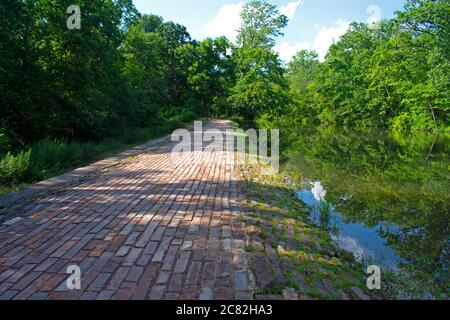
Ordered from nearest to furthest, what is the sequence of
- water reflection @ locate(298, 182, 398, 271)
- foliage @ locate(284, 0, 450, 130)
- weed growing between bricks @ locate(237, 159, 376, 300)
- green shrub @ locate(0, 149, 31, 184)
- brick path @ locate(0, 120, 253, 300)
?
brick path @ locate(0, 120, 253, 300)
weed growing between bricks @ locate(237, 159, 376, 300)
water reflection @ locate(298, 182, 398, 271)
green shrub @ locate(0, 149, 31, 184)
foliage @ locate(284, 0, 450, 130)

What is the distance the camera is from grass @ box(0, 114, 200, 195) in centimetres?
680

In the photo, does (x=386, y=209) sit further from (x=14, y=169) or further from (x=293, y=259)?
(x=14, y=169)

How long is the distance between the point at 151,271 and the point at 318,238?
2.91 m

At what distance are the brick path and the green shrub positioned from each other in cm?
153

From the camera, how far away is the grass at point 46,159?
680 centimetres

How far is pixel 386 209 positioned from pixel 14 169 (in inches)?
360

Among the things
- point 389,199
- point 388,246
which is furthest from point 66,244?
point 389,199

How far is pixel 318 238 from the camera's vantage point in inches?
190

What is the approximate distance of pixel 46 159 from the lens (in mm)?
8734
